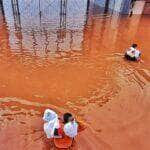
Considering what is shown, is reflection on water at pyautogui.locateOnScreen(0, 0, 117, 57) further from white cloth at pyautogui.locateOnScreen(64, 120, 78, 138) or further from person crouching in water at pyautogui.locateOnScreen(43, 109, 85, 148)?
white cloth at pyautogui.locateOnScreen(64, 120, 78, 138)

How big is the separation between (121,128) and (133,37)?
4784 millimetres

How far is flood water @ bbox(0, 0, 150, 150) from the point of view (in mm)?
5242

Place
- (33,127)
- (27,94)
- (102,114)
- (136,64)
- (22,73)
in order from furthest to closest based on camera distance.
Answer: (136,64)
(22,73)
(27,94)
(102,114)
(33,127)

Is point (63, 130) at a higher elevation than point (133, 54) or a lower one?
lower

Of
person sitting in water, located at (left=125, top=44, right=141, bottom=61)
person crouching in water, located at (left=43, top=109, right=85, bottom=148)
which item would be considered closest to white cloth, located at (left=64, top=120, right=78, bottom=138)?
person crouching in water, located at (left=43, top=109, right=85, bottom=148)

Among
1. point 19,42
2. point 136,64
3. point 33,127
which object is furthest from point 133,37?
point 33,127

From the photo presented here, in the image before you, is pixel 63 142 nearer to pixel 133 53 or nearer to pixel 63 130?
pixel 63 130

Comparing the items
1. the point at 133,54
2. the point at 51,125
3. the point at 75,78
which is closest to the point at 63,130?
the point at 51,125

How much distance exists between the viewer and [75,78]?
680 cm

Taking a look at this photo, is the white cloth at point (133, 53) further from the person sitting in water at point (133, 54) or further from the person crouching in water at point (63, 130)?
the person crouching in water at point (63, 130)

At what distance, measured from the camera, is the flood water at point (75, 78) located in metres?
5.24

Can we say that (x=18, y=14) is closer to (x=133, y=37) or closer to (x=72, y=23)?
(x=72, y=23)

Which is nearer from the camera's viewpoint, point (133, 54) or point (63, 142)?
point (63, 142)

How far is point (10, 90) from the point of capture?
20.5ft
